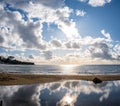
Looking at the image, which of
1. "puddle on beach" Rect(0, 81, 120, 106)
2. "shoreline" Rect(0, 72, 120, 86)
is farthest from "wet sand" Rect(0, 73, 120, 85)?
"puddle on beach" Rect(0, 81, 120, 106)

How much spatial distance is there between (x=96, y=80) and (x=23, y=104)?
117 ft

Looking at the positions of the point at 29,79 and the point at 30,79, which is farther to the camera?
the point at 30,79

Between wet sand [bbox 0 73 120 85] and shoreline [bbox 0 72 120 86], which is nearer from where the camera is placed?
shoreline [bbox 0 72 120 86]

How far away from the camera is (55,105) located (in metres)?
26.1

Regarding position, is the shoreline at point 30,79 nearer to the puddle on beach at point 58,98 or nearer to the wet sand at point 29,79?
the wet sand at point 29,79

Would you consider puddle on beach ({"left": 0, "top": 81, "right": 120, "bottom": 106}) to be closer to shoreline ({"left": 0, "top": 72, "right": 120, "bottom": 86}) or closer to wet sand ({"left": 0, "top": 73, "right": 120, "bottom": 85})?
shoreline ({"left": 0, "top": 72, "right": 120, "bottom": 86})

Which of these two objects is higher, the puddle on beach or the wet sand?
the puddle on beach

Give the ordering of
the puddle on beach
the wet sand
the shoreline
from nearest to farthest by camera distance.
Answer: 1. the puddle on beach
2. the shoreline
3. the wet sand

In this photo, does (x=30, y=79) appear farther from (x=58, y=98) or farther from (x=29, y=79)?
(x=58, y=98)

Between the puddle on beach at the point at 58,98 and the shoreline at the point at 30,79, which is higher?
the puddle on beach at the point at 58,98

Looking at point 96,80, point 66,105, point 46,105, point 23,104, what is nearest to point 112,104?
point 66,105

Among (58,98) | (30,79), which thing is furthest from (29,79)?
(58,98)

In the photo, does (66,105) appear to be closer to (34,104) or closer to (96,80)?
(34,104)

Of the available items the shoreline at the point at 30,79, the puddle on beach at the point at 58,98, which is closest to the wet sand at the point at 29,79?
the shoreline at the point at 30,79
